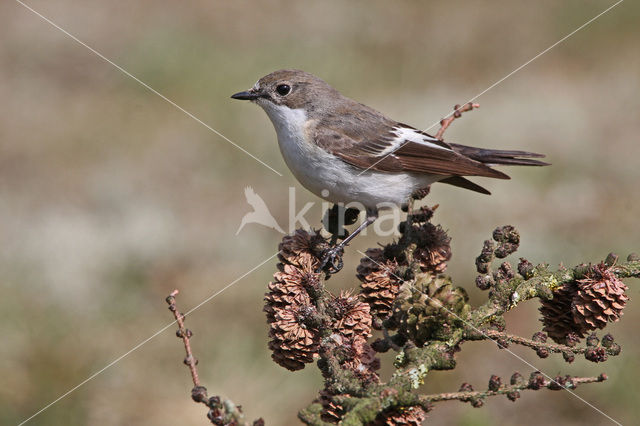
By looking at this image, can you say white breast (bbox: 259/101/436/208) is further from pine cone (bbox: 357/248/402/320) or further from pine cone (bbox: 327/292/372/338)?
pine cone (bbox: 327/292/372/338)

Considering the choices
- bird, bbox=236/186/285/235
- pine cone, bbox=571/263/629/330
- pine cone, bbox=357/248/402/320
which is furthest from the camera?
bird, bbox=236/186/285/235

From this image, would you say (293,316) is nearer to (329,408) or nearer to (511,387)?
(329,408)

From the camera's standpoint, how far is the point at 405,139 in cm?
461

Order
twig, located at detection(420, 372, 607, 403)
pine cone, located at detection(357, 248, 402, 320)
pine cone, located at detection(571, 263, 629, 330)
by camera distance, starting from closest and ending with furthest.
A: twig, located at detection(420, 372, 607, 403) < pine cone, located at detection(571, 263, 629, 330) < pine cone, located at detection(357, 248, 402, 320)

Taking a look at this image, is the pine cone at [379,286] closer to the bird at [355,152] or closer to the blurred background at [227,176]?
the bird at [355,152]

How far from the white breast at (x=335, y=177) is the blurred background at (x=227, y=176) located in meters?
1.40

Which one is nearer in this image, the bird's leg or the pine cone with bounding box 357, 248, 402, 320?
the pine cone with bounding box 357, 248, 402, 320

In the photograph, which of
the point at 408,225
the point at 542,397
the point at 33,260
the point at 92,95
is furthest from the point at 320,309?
the point at 92,95

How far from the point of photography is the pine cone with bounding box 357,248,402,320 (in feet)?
8.61

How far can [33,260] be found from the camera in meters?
6.23

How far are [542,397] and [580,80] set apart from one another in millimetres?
5826

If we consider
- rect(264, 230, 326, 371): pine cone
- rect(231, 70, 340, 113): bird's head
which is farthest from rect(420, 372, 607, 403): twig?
rect(231, 70, 340, 113): bird's head

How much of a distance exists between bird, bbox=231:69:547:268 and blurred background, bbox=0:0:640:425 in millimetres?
1430
